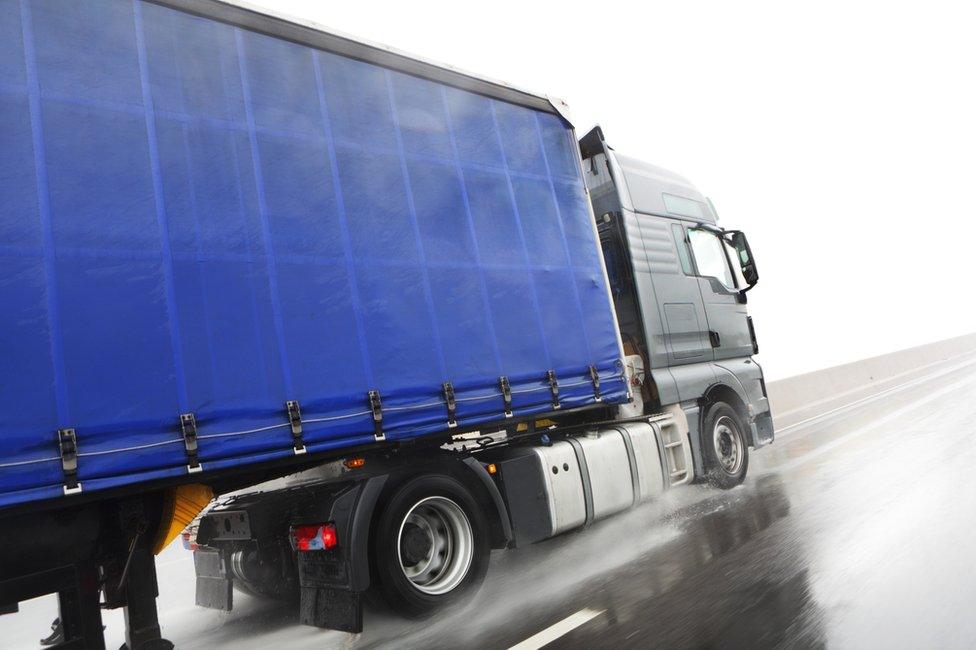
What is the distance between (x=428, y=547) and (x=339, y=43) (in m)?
3.76

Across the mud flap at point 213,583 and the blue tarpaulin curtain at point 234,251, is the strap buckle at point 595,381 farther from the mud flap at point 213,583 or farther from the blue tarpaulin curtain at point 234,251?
the mud flap at point 213,583

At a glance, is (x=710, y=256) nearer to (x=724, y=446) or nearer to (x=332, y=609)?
(x=724, y=446)

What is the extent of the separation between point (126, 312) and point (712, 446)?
615cm

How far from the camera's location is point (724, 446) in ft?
25.8

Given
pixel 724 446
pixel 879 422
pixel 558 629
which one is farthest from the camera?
pixel 879 422

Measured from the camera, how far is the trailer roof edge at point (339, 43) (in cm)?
424

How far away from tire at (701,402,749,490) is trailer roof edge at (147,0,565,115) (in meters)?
4.15

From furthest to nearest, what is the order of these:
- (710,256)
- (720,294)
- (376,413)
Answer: (710,256), (720,294), (376,413)

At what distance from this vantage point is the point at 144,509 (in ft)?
12.5

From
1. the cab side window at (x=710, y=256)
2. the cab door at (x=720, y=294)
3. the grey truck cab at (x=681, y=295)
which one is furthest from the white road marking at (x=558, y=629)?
the cab side window at (x=710, y=256)

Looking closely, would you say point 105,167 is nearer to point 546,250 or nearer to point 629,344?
point 546,250

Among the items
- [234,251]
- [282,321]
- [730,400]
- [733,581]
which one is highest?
[234,251]

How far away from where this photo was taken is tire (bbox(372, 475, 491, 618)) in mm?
4426

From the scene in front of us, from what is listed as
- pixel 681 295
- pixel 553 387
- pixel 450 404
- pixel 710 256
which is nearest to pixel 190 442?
pixel 450 404
